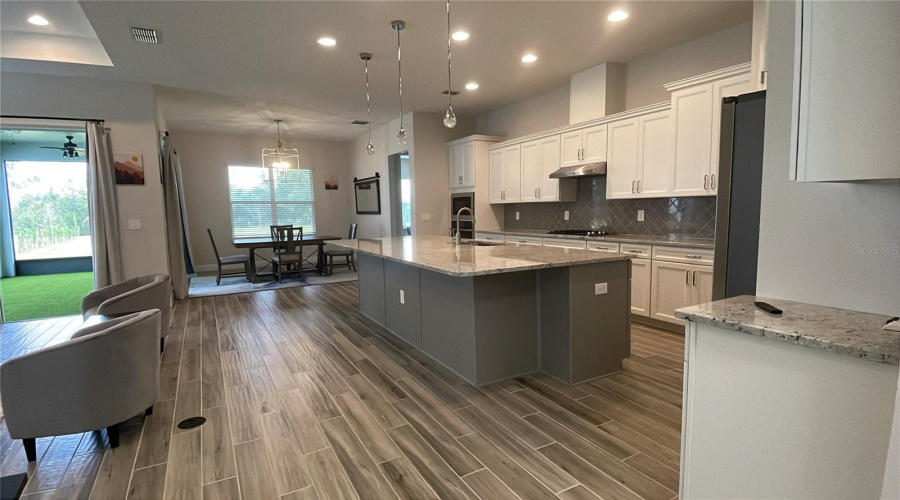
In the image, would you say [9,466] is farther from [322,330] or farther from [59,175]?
[59,175]

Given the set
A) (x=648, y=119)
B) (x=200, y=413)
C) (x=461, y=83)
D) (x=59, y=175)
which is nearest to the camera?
(x=200, y=413)

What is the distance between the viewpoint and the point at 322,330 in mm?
4234

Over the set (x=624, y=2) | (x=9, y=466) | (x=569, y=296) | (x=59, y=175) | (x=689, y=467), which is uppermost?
Result: (x=624, y=2)

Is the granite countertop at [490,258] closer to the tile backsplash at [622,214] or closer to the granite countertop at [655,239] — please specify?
the granite countertop at [655,239]

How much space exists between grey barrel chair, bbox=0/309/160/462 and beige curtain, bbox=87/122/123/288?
3.13 meters

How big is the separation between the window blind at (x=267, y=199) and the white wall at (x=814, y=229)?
9.22 metres

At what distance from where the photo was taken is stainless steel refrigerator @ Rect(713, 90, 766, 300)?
1.97m

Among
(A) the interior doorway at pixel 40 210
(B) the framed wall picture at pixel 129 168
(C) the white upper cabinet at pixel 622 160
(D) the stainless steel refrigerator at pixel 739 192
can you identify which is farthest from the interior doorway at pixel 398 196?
(D) the stainless steel refrigerator at pixel 739 192

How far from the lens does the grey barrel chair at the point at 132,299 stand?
2.99 metres

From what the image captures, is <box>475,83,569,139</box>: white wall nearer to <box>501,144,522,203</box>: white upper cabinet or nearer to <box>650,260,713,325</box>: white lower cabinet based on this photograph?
<box>501,144,522,203</box>: white upper cabinet

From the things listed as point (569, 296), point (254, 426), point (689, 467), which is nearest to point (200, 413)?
point (254, 426)

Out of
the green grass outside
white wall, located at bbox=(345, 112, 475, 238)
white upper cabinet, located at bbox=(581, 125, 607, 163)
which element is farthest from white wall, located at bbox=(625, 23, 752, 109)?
the green grass outside

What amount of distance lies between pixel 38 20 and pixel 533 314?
201 inches

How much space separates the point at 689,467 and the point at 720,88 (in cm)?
324
